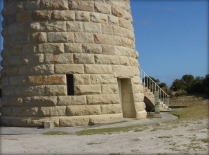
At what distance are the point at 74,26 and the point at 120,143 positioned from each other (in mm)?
5430

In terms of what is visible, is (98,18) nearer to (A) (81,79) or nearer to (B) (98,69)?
(B) (98,69)

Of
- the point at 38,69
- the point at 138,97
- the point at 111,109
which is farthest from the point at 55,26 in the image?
the point at 138,97

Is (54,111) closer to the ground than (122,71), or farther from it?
closer to the ground

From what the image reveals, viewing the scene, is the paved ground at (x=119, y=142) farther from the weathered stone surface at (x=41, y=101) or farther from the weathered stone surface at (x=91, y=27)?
the weathered stone surface at (x=91, y=27)

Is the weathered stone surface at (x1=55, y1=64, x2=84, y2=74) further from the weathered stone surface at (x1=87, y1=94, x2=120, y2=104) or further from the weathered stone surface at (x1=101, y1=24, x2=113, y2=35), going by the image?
the weathered stone surface at (x1=101, y1=24, x2=113, y2=35)

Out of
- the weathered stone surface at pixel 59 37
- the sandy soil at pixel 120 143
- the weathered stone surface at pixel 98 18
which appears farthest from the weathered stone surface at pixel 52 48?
the sandy soil at pixel 120 143

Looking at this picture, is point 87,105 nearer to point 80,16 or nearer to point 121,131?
point 121,131

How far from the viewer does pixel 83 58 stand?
11016 mm

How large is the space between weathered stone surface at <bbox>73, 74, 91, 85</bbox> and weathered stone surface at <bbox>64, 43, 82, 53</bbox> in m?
0.85

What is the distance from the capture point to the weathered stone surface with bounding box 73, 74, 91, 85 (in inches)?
425

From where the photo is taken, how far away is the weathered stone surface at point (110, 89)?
1117cm

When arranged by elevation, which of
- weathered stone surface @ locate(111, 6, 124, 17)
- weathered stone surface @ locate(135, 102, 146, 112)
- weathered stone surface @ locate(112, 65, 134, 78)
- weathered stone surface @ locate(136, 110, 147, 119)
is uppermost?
weathered stone surface @ locate(111, 6, 124, 17)

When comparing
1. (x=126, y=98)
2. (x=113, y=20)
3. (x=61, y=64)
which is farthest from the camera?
(x=126, y=98)

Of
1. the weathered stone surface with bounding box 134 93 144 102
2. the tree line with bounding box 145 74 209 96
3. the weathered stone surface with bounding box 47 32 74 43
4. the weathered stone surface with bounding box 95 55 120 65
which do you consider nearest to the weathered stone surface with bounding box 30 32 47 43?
the weathered stone surface with bounding box 47 32 74 43
